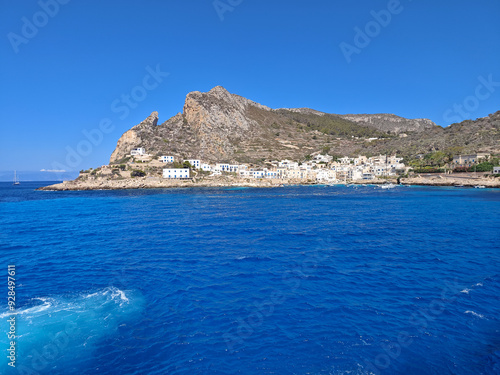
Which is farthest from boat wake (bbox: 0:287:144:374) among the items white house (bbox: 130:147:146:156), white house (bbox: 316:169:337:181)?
white house (bbox: 130:147:146:156)

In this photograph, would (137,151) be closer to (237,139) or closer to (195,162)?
(195,162)

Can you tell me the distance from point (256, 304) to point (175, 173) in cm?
9289

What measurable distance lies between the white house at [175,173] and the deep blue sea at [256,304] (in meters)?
75.9

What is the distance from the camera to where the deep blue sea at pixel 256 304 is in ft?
28.3

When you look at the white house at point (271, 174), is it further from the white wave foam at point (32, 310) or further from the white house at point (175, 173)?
the white wave foam at point (32, 310)

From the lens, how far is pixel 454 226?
28172mm

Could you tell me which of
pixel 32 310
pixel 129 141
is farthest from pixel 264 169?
pixel 32 310

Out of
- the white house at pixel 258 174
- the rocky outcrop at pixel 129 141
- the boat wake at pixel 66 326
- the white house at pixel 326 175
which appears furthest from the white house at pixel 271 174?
the boat wake at pixel 66 326

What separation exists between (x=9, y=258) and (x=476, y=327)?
86.8 ft

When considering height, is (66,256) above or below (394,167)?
below

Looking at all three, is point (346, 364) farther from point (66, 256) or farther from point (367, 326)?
point (66, 256)

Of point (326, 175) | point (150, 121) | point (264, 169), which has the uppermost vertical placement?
point (150, 121)

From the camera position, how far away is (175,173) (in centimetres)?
10062

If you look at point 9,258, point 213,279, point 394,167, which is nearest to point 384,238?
point 213,279
